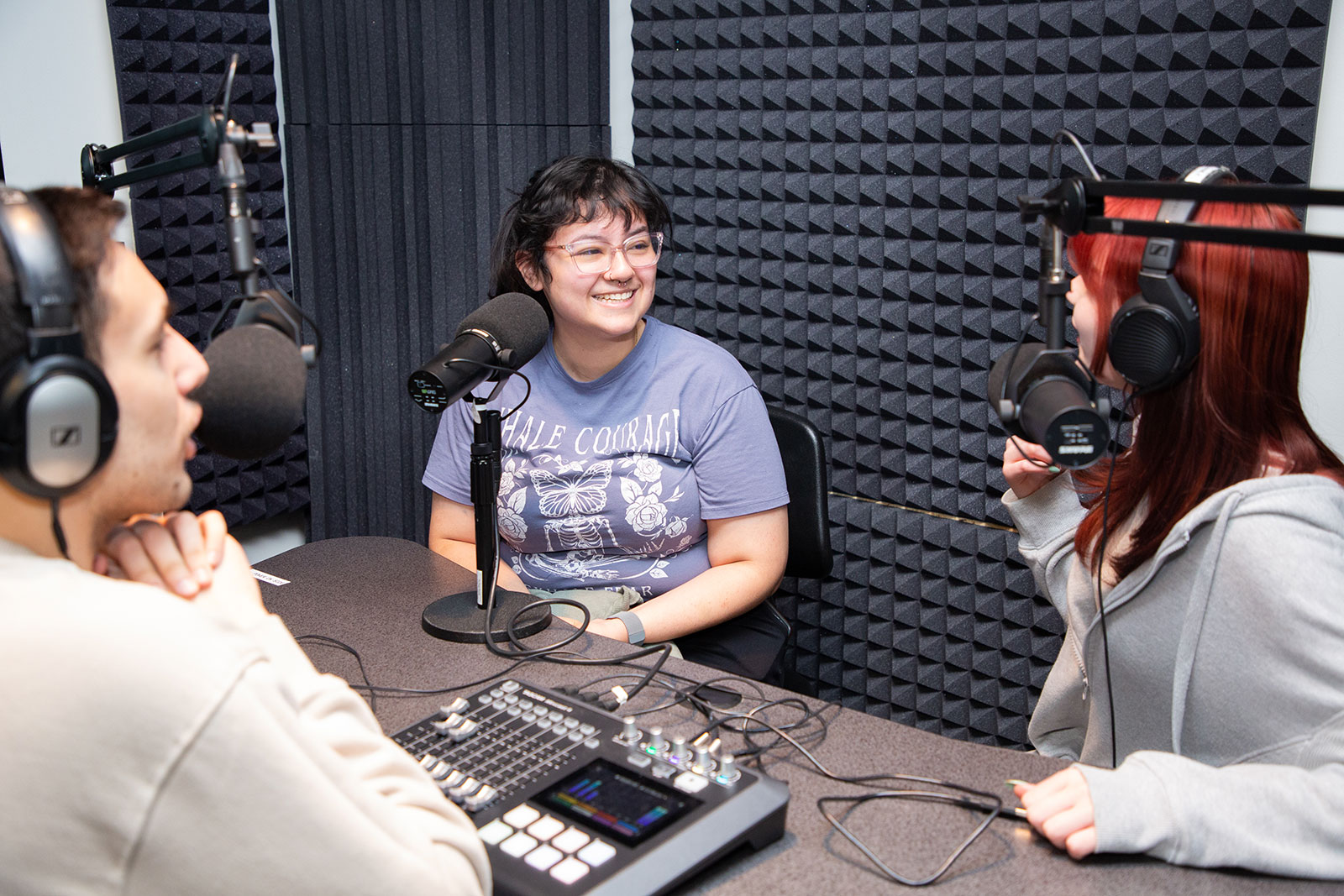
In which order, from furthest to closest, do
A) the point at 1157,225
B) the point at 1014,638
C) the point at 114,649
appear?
1. the point at 1014,638
2. the point at 1157,225
3. the point at 114,649

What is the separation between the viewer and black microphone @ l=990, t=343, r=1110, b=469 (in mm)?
989

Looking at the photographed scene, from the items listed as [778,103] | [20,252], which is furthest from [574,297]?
[20,252]

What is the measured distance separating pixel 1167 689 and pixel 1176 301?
18.1 inches

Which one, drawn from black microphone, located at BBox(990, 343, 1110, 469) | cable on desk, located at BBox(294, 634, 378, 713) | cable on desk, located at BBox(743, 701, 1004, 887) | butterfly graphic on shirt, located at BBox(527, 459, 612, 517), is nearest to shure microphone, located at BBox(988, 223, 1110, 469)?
black microphone, located at BBox(990, 343, 1110, 469)

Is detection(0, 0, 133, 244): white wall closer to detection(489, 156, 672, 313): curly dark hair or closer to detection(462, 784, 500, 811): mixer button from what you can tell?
detection(489, 156, 672, 313): curly dark hair

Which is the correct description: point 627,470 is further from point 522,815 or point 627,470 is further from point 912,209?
point 522,815

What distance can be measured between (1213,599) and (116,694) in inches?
40.6

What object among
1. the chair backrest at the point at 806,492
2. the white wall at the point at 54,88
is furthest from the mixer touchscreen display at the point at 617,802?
the white wall at the point at 54,88

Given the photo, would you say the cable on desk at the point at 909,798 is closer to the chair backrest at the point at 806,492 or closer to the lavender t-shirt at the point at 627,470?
the lavender t-shirt at the point at 627,470

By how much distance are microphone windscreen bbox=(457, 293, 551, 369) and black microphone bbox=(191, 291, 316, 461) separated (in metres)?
0.38

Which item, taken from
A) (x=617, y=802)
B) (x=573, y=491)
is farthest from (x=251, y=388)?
(x=573, y=491)

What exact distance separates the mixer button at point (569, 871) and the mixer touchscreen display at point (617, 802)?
0.14ft

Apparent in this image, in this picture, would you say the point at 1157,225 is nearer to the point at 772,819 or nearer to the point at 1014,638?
the point at 772,819

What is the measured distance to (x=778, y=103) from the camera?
7.59ft
